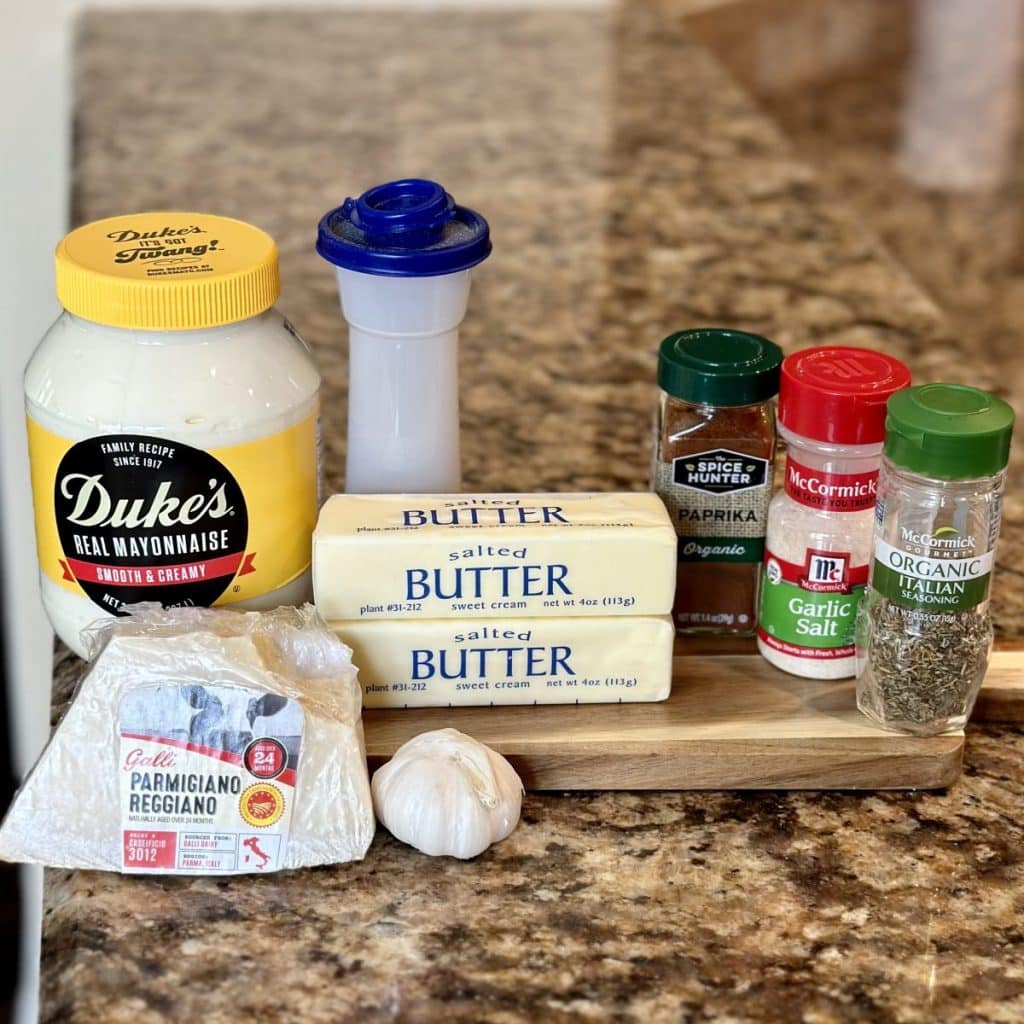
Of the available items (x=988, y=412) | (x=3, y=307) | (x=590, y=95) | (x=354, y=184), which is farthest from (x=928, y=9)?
(x=988, y=412)

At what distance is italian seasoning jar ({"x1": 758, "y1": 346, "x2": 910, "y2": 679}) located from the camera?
32.2 inches

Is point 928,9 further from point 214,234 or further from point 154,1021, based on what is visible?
point 154,1021

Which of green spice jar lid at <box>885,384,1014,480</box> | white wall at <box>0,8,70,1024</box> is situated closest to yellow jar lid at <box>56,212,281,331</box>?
green spice jar lid at <box>885,384,1014,480</box>

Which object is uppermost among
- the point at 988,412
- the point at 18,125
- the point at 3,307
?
the point at 988,412

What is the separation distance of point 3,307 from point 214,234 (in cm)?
140

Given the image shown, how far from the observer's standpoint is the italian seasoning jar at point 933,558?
0.75m

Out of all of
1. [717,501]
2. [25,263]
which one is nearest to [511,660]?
[717,501]

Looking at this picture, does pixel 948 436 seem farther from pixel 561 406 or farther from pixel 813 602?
pixel 561 406

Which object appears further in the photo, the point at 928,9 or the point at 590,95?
the point at 928,9

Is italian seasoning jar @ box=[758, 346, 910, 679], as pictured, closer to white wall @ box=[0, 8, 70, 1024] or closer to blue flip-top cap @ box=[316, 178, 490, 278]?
blue flip-top cap @ box=[316, 178, 490, 278]

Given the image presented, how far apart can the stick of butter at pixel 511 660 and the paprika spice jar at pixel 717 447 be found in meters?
0.09

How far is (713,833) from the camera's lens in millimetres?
806

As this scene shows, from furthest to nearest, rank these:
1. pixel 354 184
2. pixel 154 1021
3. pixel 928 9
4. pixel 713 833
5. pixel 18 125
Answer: pixel 928 9 → pixel 18 125 → pixel 354 184 → pixel 713 833 → pixel 154 1021

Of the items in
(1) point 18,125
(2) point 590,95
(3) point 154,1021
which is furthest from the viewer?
(1) point 18,125
